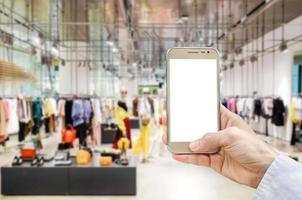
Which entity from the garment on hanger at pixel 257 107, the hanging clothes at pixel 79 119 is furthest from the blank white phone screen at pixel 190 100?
the garment on hanger at pixel 257 107

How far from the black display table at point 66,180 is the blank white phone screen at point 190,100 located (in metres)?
4.91

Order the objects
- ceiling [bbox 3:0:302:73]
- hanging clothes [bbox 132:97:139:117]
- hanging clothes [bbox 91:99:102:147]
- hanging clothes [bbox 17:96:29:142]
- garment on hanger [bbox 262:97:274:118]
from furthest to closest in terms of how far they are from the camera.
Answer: hanging clothes [bbox 132:97:139:117], garment on hanger [bbox 262:97:274:118], ceiling [bbox 3:0:302:73], hanging clothes [bbox 91:99:102:147], hanging clothes [bbox 17:96:29:142]

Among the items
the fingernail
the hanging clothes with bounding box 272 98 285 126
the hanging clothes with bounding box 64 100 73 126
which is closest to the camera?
the fingernail

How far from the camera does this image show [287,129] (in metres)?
13.6

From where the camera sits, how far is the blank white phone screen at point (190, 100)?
129 centimetres

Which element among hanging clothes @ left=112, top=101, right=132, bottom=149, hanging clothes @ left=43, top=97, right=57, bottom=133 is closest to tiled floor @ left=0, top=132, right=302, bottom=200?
hanging clothes @ left=112, top=101, right=132, bottom=149

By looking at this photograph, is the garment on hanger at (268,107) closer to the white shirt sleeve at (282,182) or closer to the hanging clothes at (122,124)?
the hanging clothes at (122,124)

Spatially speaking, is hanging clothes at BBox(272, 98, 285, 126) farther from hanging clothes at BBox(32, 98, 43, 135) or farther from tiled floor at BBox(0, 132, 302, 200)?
hanging clothes at BBox(32, 98, 43, 135)

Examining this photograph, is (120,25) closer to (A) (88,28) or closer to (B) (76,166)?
(A) (88,28)

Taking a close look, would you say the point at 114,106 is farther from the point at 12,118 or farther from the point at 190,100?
the point at 190,100

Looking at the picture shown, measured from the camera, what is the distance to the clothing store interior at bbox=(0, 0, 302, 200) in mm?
6129

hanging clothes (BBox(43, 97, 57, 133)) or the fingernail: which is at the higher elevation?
the fingernail

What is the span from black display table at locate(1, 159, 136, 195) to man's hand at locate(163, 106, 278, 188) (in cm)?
495

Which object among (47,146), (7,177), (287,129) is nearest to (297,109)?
(287,129)
